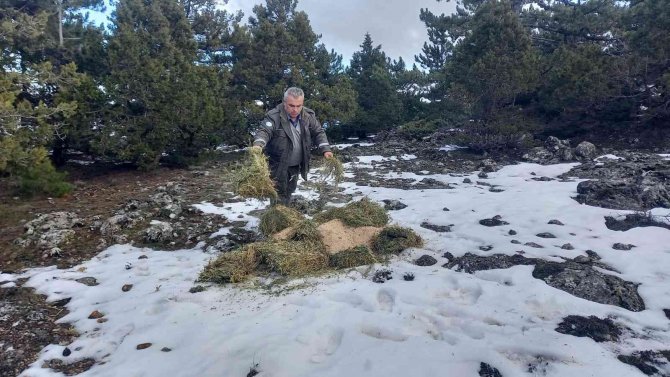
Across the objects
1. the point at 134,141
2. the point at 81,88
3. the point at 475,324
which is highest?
the point at 81,88

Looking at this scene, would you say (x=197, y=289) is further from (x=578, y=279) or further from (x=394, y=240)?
(x=578, y=279)

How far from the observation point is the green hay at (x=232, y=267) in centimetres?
478

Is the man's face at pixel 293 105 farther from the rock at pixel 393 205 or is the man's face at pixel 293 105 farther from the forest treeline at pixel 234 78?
the forest treeline at pixel 234 78

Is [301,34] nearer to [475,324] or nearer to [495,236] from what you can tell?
[495,236]

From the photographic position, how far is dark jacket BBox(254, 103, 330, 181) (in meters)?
5.81

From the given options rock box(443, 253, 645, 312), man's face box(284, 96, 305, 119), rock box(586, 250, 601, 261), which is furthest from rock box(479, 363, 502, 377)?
man's face box(284, 96, 305, 119)

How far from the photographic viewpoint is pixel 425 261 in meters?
5.03

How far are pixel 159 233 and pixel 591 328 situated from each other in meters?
5.84

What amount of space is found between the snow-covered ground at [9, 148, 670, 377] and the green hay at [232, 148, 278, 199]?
3.77ft

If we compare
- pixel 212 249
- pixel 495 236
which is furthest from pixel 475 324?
pixel 212 249

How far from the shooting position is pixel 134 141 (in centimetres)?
1084

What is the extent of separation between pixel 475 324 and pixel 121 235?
559cm

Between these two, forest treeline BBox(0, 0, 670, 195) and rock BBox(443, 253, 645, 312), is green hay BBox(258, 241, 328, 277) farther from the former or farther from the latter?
forest treeline BBox(0, 0, 670, 195)

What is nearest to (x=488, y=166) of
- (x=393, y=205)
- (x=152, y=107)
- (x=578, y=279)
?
(x=393, y=205)
